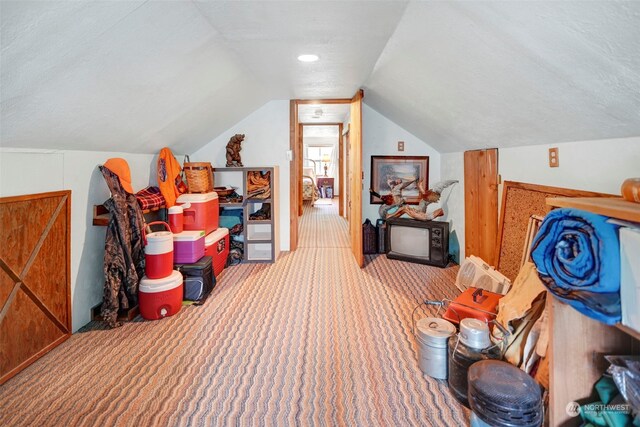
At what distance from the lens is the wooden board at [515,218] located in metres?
2.35

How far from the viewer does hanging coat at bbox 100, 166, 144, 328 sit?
7.63 feet

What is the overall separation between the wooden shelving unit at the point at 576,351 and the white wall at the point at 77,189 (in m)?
2.62

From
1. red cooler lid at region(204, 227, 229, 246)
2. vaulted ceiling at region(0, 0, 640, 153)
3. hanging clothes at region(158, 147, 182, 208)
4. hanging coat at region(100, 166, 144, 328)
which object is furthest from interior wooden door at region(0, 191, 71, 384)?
red cooler lid at region(204, 227, 229, 246)

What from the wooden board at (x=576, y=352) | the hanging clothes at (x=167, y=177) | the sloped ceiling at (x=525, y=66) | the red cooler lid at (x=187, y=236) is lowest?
the wooden board at (x=576, y=352)

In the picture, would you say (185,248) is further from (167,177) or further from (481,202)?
(481,202)

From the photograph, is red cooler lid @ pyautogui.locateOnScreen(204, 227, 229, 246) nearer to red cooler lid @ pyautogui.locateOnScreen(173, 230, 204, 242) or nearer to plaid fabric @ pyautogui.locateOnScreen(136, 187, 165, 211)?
red cooler lid @ pyautogui.locateOnScreen(173, 230, 204, 242)

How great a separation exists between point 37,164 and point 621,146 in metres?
3.14

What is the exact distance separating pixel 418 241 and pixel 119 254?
2992 millimetres

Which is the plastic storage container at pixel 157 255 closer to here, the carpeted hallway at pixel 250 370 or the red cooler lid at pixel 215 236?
the carpeted hallway at pixel 250 370

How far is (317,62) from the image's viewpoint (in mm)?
2789

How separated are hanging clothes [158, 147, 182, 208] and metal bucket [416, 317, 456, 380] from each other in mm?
2519
